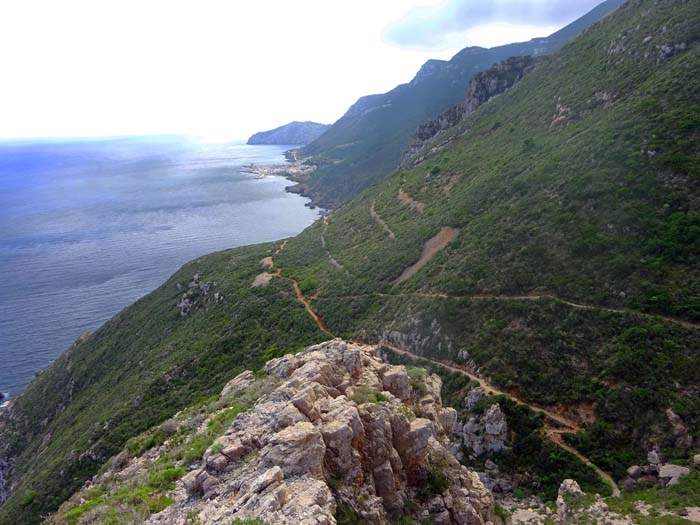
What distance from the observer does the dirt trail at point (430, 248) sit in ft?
149

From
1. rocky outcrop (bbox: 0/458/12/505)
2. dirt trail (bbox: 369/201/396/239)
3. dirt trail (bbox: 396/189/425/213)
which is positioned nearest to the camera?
rocky outcrop (bbox: 0/458/12/505)

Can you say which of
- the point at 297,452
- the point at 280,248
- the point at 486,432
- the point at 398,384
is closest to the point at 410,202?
the point at 280,248

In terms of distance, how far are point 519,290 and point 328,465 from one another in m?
25.4

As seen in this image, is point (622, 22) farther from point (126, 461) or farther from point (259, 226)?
point (259, 226)

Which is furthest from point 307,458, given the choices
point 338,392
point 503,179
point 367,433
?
point 503,179

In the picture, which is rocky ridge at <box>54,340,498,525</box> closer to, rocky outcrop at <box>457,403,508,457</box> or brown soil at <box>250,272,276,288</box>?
rocky outcrop at <box>457,403,508,457</box>

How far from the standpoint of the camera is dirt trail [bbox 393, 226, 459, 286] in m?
45.3

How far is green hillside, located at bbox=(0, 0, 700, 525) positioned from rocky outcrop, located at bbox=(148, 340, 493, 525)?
13493mm

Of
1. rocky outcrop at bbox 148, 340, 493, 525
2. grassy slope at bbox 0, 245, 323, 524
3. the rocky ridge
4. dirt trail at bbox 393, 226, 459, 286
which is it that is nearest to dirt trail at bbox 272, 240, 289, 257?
grassy slope at bbox 0, 245, 323, 524

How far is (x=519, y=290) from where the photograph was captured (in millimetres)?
33625

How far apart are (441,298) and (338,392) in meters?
21.9

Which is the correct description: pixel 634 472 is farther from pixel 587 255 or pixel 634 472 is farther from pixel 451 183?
pixel 451 183

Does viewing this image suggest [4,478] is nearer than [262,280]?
Yes

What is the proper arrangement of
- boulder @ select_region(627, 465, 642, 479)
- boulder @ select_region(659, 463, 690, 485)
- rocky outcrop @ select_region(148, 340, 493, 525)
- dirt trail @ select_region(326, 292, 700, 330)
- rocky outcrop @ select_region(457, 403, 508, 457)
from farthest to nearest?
dirt trail @ select_region(326, 292, 700, 330), rocky outcrop @ select_region(457, 403, 508, 457), boulder @ select_region(627, 465, 642, 479), boulder @ select_region(659, 463, 690, 485), rocky outcrop @ select_region(148, 340, 493, 525)
